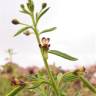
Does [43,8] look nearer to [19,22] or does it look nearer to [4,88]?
[19,22]

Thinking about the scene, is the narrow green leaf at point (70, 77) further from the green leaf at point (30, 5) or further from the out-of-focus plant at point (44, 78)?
the green leaf at point (30, 5)

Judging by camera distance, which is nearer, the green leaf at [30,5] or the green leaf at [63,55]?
the green leaf at [63,55]

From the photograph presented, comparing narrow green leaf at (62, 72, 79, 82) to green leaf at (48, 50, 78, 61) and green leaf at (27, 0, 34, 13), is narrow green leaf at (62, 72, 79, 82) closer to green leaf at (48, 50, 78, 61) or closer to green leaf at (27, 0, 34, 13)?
green leaf at (48, 50, 78, 61)

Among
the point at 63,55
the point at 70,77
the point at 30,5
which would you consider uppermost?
the point at 30,5

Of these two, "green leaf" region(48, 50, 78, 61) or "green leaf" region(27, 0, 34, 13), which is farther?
"green leaf" region(27, 0, 34, 13)

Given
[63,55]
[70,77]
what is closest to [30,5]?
[63,55]

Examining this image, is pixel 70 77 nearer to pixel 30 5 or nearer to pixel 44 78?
pixel 44 78

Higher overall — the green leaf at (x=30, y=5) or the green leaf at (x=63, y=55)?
the green leaf at (x=30, y=5)

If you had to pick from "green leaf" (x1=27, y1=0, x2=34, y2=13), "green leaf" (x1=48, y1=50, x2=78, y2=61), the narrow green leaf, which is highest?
"green leaf" (x1=27, y1=0, x2=34, y2=13)

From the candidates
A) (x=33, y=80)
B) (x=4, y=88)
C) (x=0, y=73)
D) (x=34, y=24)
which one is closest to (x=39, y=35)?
(x=34, y=24)

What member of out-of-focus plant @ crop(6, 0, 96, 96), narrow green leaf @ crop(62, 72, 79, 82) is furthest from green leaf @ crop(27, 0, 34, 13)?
narrow green leaf @ crop(62, 72, 79, 82)

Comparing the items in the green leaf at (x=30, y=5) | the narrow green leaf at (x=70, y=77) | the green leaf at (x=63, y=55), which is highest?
the green leaf at (x=30, y=5)

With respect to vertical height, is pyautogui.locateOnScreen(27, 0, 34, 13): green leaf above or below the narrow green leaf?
above

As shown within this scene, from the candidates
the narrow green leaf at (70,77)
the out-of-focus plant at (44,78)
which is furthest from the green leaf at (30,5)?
the narrow green leaf at (70,77)
